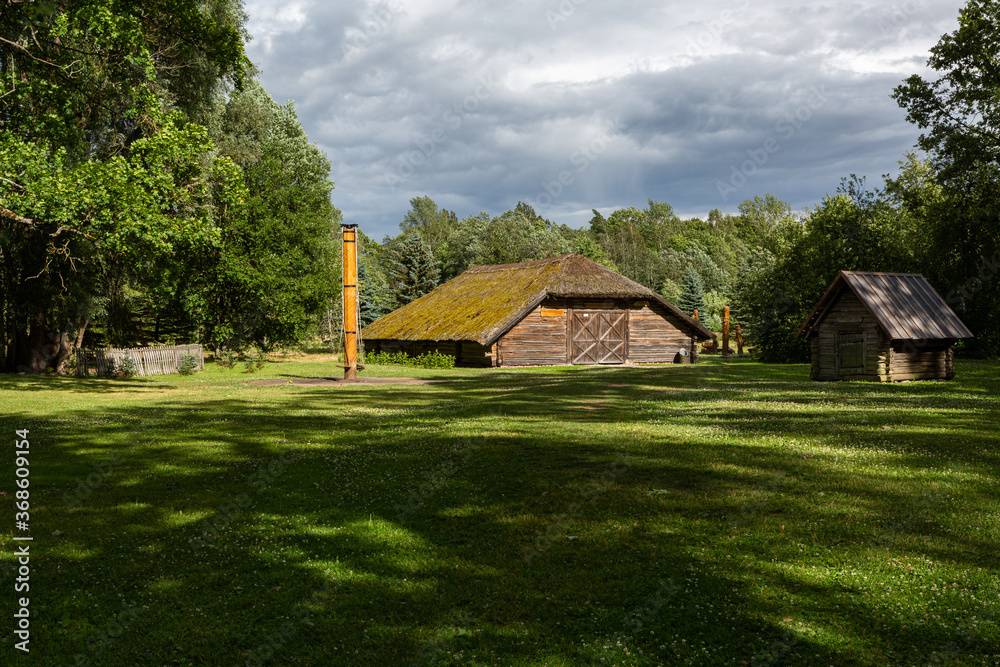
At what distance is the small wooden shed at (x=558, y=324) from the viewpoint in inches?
1592

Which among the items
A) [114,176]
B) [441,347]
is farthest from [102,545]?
[441,347]

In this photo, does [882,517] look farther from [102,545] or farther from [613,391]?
[613,391]

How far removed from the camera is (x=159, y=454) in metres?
11.9

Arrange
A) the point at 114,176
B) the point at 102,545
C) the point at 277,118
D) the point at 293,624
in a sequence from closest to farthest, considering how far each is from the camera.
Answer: the point at 293,624
the point at 102,545
the point at 114,176
the point at 277,118

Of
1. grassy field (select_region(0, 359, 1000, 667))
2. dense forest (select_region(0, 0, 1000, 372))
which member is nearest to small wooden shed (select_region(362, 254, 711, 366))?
dense forest (select_region(0, 0, 1000, 372))

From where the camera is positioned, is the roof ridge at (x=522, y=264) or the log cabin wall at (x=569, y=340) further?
the roof ridge at (x=522, y=264)

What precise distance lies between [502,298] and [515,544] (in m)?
36.3

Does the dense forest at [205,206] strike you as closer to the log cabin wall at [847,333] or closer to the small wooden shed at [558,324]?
the small wooden shed at [558,324]

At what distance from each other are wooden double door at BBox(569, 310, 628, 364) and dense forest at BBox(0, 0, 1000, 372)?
988 centimetres

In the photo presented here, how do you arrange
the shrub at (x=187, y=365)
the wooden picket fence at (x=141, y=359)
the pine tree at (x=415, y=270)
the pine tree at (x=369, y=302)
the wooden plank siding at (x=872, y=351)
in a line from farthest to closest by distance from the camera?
the pine tree at (x=415, y=270) < the pine tree at (x=369, y=302) < the shrub at (x=187, y=365) < the wooden picket fence at (x=141, y=359) < the wooden plank siding at (x=872, y=351)

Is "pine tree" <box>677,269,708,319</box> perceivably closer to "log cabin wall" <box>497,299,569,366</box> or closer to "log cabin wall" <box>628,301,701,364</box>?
"log cabin wall" <box>628,301,701,364</box>

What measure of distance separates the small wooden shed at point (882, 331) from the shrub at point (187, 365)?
29618 mm

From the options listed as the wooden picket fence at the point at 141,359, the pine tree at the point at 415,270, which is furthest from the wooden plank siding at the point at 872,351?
the pine tree at the point at 415,270

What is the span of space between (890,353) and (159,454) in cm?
2574
